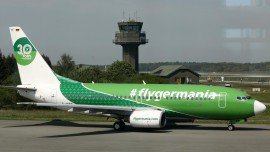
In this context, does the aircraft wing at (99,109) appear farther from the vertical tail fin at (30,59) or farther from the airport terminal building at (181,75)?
the airport terminal building at (181,75)

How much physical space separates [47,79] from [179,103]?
1114 cm

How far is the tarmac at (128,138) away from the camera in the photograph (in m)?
24.4

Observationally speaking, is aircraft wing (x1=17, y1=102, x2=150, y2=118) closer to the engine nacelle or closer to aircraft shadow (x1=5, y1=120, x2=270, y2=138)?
the engine nacelle

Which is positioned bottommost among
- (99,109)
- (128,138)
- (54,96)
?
(128,138)

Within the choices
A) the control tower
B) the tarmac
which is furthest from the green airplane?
the control tower

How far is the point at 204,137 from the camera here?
95.5ft

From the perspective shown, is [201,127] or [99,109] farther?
[201,127]

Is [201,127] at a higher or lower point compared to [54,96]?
lower

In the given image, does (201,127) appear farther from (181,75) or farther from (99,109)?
(181,75)

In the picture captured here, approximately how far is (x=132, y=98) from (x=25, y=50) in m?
9.89

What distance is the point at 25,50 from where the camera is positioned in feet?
121

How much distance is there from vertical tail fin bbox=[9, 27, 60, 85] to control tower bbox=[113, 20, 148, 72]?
9678cm

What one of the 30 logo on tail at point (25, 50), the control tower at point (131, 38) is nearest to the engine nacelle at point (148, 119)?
the 30 logo on tail at point (25, 50)

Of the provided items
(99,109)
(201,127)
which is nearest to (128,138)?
(99,109)
